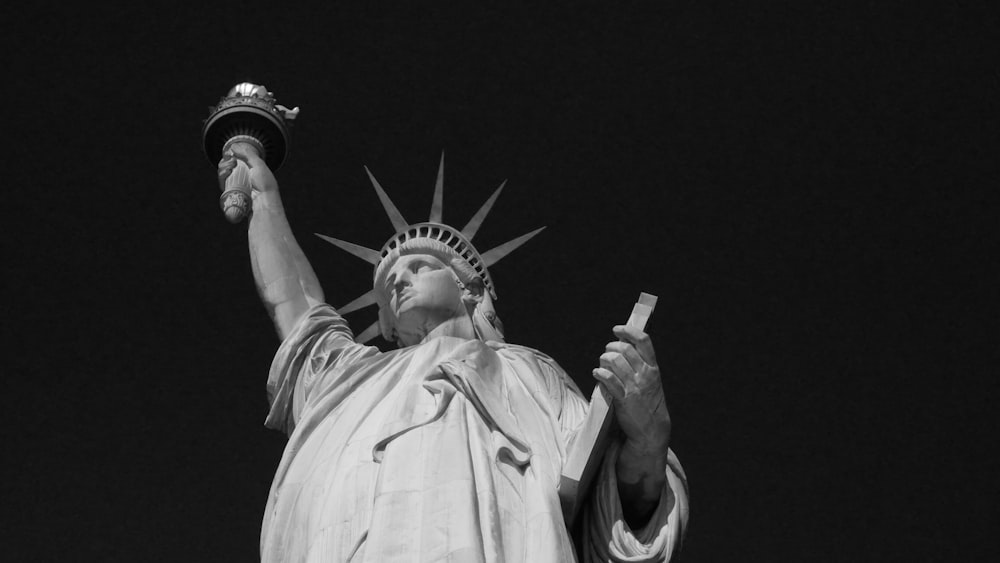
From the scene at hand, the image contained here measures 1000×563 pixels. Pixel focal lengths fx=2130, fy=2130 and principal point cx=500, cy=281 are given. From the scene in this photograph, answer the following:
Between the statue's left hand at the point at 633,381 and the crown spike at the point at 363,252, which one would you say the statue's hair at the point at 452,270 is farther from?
the statue's left hand at the point at 633,381

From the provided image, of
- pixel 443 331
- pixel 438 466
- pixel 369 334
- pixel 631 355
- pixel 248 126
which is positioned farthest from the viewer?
pixel 248 126

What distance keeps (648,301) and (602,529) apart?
1013mm

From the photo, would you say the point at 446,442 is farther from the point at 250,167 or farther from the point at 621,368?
the point at 250,167

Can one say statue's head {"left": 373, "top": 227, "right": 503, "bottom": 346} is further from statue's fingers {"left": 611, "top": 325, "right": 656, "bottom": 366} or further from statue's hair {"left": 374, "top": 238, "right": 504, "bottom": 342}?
statue's fingers {"left": 611, "top": 325, "right": 656, "bottom": 366}

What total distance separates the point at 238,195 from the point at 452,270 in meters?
1.24

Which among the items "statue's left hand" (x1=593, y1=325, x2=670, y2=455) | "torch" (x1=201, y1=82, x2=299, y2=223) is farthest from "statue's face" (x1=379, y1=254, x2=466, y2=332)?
"statue's left hand" (x1=593, y1=325, x2=670, y2=455)

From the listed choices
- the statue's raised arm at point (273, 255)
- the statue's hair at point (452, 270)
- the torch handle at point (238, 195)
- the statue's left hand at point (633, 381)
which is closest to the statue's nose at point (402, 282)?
the statue's hair at point (452, 270)

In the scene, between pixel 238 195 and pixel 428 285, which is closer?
pixel 428 285

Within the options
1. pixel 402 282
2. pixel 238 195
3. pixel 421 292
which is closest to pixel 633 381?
pixel 421 292

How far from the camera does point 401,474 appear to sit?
9.00m

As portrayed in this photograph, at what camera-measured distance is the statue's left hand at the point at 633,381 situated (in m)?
9.09

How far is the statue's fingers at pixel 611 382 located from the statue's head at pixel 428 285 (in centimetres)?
164

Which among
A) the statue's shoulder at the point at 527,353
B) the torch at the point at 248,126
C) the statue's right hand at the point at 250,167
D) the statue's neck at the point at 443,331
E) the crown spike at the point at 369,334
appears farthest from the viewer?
the torch at the point at 248,126

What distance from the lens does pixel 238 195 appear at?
11180 millimetres
